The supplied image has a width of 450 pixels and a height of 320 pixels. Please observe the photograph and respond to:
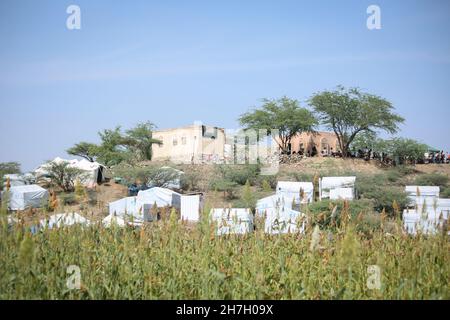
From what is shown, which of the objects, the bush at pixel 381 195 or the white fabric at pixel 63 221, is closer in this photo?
the white fabric at pixel 63 221

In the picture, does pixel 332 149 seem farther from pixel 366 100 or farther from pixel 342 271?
pixel 342 271

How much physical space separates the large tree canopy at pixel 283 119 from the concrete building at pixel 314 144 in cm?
414

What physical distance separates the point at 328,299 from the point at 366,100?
38.2 meters

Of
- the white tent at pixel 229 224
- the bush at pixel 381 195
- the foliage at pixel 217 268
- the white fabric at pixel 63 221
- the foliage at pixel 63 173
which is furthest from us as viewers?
the foliage at pixel 63 173

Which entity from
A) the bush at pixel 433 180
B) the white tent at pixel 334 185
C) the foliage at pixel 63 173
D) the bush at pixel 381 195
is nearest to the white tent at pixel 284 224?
the bush at pixel 381 195

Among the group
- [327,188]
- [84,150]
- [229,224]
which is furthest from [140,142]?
[229,224]

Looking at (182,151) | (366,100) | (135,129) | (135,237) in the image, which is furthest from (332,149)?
(135,237)

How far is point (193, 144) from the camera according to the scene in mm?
41406

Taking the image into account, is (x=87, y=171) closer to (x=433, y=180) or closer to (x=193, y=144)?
(x=193, y=144)

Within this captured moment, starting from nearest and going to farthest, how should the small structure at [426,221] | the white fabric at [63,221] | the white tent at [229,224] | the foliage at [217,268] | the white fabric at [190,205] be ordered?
the foliage at [217,268] → the small structure at [426,221] → the white fabric at [63,221] → the white tent at [229,224] → the white fabric at [190,205]

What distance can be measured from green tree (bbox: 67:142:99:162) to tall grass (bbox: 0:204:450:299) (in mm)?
43017

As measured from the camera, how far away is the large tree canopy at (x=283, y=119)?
132 feet

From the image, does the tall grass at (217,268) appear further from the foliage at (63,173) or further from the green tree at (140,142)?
the green tree at (140,142)

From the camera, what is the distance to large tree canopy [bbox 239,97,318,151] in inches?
1581
